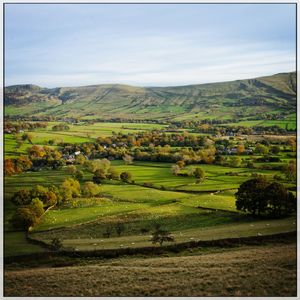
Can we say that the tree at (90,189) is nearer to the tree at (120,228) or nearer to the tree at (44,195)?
the tree at (44,195)

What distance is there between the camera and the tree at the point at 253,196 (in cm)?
1633

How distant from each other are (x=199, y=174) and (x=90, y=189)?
5.76m

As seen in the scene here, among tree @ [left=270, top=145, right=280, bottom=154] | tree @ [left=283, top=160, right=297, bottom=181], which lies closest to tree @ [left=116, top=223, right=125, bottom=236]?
tree @ [left=283, top=160, right=297, bottom=181]

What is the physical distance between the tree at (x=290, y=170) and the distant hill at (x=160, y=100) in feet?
9.29

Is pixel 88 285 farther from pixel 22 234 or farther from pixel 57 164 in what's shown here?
pixel 57 164

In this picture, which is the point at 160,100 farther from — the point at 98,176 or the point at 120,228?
the point at 120,228

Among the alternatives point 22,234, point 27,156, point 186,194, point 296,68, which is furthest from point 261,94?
point 22,234

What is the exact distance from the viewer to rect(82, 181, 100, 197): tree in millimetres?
18203

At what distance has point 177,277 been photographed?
12.5 m

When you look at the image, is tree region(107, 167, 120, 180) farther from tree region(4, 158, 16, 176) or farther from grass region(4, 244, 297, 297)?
grass region(4, 244, 297, 297)

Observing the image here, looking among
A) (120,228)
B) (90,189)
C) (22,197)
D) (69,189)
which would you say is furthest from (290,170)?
(22,197)

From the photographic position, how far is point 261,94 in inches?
826

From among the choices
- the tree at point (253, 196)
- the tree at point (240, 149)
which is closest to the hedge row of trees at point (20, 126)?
the tree at point (240, 149)

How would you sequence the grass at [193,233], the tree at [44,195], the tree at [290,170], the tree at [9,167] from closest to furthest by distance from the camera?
1. the grass at [193,233]
2. the tree at [9,167]
3. the tree at [44,195]
4. the tree at [290,170]
